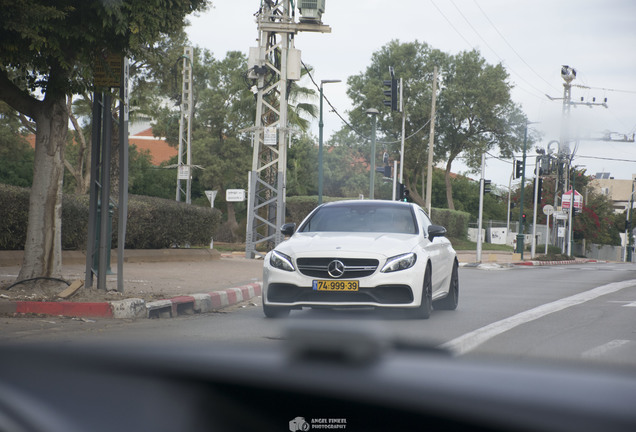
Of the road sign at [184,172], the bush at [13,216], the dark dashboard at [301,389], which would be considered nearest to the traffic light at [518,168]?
the road sign at [184,172]

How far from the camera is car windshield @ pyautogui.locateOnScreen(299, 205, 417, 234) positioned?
9.67 metres

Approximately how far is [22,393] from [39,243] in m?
9.14

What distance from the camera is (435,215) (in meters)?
53.1

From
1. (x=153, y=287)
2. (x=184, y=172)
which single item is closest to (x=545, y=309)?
(x=153, y=287)

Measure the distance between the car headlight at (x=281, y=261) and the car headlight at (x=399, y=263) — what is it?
3.33ft

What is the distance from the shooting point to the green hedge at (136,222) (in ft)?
52.5

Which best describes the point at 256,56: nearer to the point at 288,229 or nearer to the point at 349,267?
the point at 288,229

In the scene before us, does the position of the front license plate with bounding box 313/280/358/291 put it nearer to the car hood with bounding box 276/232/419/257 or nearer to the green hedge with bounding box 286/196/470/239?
the car hood with bounding box 276/232/419/257

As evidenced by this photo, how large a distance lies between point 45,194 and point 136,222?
34.4 feet

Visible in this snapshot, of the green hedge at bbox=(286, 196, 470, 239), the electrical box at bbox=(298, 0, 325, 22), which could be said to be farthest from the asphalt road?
the green hedge at bbox=(286, 196, 470, 239)

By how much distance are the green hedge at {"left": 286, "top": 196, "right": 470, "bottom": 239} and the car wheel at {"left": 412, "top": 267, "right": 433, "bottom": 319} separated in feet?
113

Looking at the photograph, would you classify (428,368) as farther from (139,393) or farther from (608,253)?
(608,253)

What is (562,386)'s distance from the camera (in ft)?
2.71

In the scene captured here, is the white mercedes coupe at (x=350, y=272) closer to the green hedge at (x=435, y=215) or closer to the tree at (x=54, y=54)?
the tree at (x=54, y=54)
